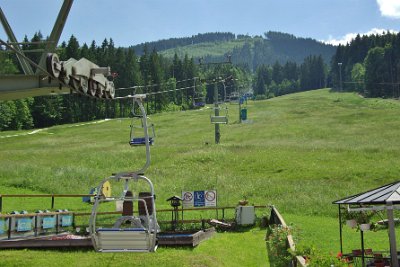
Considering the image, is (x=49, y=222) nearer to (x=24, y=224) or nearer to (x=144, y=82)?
(x=24, y=224)

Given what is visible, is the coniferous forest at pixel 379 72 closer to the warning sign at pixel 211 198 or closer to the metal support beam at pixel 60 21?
the warning sign at pixel 211 198

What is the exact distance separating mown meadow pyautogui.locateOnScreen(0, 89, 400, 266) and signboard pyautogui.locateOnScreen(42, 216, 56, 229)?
314 cm

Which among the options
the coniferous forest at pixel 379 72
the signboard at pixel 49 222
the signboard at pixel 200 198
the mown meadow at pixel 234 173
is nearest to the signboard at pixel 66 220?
the signboard at pixel 49 222

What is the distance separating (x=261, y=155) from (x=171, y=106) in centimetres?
9154

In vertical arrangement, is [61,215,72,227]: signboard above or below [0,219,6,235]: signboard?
below

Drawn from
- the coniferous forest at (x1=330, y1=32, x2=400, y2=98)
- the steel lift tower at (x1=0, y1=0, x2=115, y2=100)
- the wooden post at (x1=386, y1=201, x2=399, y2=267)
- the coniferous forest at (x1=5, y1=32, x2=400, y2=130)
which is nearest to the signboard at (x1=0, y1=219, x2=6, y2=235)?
the steel lift tower at (x1=0, y1=0, x2=115, y2=100)

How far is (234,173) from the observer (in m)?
42.7

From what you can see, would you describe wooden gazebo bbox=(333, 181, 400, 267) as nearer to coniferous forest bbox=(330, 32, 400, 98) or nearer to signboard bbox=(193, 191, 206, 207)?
signboard bbox=(193, 191, 206, 207)

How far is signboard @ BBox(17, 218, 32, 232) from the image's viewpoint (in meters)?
20.8

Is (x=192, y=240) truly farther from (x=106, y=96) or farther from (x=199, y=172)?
(x=199, y=172)

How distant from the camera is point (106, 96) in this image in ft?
40.1

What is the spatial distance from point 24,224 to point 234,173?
78.3 ft

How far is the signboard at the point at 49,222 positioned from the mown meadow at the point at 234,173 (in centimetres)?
314

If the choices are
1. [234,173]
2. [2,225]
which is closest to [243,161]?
[234,173]
